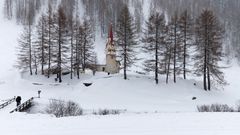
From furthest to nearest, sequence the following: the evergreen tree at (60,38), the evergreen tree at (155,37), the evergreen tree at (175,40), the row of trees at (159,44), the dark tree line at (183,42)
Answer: the evergreen tree at (60,38), the evergreen tree at (175,40), the evergreen tree at (155,37), the row of trees at (159,44), the dark tree line at (183,42)

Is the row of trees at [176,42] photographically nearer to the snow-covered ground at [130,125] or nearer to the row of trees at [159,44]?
the row of trees at [159,44]

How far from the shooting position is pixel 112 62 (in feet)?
164

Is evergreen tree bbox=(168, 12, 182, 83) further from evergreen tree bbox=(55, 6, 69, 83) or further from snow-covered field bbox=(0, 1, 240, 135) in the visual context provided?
evergreen tree bbox=(55, 6, 69, 83)

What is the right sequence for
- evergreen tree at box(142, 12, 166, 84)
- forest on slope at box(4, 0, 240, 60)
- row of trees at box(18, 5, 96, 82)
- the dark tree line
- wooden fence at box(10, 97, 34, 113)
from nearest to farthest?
1. wooden fence at box(10, 97, 34, 113)
2. the dark tree line
3. evergreen tree at box(142, 12, 166, 84)
4. row of trees at box(18, 5, 96, 82)
5. forest on slope at box(4, 0, 240, 60)

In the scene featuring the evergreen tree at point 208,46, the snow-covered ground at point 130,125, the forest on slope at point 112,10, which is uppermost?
the forest on slope at point 112,10

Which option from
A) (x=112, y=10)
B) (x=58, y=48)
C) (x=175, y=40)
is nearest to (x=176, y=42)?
(x=175, y=40)

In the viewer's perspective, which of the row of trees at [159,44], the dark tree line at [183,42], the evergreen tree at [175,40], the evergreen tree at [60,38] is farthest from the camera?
the evergreen tree at [60,38]

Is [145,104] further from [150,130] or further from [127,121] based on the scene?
[150,130]

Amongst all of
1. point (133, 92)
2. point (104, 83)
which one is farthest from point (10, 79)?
point (133, 92)

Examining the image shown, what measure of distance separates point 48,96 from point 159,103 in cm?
1270

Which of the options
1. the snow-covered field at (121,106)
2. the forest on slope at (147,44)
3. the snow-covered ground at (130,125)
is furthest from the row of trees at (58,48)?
the snow-covered ground at (130,125)

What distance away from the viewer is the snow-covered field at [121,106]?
1583 cm

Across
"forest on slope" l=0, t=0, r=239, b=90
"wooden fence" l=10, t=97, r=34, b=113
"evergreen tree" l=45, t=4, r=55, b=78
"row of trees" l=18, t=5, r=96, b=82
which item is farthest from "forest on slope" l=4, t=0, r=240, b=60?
"wooden fence" l=10, t=97, r=34, b=113

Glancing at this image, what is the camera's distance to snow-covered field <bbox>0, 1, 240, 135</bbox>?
1583 cm
